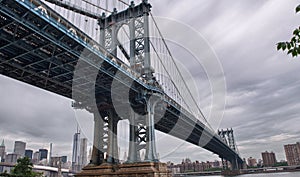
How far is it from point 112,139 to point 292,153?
188988 mm

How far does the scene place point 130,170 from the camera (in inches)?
1193

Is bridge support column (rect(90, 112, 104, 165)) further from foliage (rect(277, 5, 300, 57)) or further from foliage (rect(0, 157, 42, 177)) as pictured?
foliage (rect(277, 5, 300, 57))

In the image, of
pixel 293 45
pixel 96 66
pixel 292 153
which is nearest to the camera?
pixel 293 45

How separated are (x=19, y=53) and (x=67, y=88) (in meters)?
9.57

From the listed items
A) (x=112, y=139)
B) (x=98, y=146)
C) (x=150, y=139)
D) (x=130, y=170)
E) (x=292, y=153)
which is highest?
(x=292, y=153)

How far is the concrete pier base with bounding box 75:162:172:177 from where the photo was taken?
2872cm

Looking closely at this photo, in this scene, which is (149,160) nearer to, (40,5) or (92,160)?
(92,160)

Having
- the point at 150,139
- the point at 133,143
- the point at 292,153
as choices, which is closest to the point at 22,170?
the point at 133,143

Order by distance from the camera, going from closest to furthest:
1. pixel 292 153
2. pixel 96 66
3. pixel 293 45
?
1. pixel 293 45
2. pixel 96 66
3. pixel 292 153

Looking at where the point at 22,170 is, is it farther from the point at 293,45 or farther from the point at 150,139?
the point at 293,45

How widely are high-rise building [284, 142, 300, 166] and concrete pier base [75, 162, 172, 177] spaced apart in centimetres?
17738

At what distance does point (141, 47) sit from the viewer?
37594 mm

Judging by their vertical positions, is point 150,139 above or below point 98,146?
above

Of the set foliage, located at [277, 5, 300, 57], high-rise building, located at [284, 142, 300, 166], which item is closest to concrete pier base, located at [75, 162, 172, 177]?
foliage, located at [277, 5, 300, 57]
